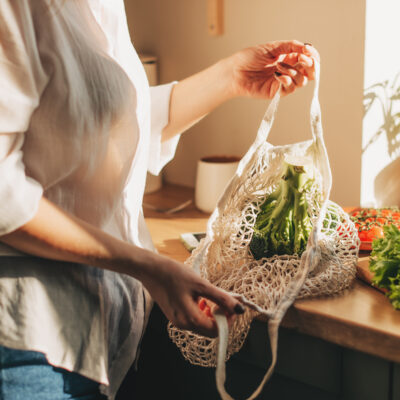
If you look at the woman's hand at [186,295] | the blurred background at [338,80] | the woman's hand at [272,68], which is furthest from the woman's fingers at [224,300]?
the blurred background at [338,80]

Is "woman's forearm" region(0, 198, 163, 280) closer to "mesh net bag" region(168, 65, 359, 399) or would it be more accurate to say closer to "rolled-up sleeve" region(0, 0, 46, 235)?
"rolled-up sleeve" region(0, 0, 46, 235)

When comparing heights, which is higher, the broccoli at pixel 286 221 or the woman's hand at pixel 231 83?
the woman's hand at pixel 231 83

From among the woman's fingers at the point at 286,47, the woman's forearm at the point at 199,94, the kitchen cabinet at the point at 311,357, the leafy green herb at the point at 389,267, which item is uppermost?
the woman's fingers at the point at 286,47

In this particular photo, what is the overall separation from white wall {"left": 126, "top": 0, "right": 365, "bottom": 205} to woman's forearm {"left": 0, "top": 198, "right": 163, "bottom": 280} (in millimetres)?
793

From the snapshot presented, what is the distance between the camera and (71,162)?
648 mm

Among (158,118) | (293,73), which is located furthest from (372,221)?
(158,118)

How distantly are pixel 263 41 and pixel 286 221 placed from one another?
2.26 feet

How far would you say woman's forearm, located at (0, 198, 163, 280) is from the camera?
59cm

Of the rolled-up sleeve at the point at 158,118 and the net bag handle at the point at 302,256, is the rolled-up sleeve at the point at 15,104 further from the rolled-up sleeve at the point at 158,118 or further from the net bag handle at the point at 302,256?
the rolled-up sleeve at the point at 158,118

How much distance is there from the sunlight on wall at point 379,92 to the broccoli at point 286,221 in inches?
17.5

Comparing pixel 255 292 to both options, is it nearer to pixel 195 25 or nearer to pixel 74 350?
pixel 74 350

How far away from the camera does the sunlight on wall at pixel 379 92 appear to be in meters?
1.17

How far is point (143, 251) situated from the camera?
0.64 meters

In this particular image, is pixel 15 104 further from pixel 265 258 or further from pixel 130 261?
pixel 265 258
